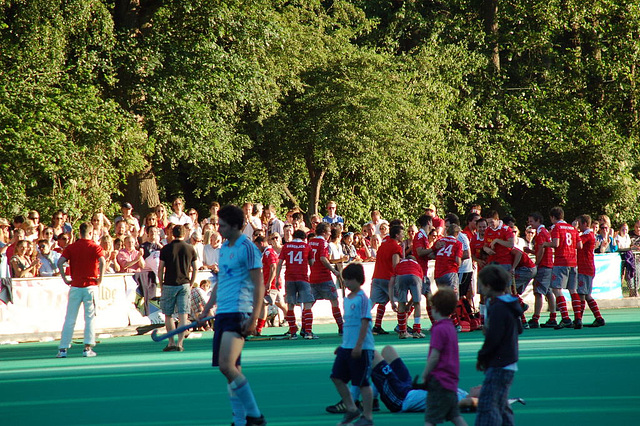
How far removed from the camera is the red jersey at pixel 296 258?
704 inches

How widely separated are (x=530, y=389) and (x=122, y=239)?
12.0 m

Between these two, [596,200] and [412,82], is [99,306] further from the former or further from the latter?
[596,200]

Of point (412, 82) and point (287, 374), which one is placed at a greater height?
point (412, 82)

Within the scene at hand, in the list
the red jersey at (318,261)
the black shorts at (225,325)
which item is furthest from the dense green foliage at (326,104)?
the black shorts at (225,325)

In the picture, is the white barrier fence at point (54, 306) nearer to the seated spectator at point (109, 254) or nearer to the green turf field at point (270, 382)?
the seated spectator at point (109, 254)

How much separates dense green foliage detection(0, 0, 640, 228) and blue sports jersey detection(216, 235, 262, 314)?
17.9 m

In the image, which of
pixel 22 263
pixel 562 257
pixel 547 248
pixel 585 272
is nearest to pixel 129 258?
pixel 22 263

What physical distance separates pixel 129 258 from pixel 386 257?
217 inches

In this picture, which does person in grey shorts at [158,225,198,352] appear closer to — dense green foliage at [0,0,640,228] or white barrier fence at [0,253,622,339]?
white barrier fence at [0,253,622,339]

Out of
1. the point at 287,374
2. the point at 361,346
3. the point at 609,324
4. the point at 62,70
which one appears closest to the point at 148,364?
the point at 287,374

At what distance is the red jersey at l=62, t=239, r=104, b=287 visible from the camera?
1527cm

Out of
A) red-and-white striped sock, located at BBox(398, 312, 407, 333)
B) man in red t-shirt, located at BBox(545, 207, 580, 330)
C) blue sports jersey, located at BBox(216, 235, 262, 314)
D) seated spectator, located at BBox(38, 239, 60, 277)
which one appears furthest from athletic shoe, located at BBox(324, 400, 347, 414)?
seated spectator, located at BBox(38, 239, 60, 277)

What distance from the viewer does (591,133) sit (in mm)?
40094

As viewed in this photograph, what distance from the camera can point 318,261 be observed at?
18125mm
